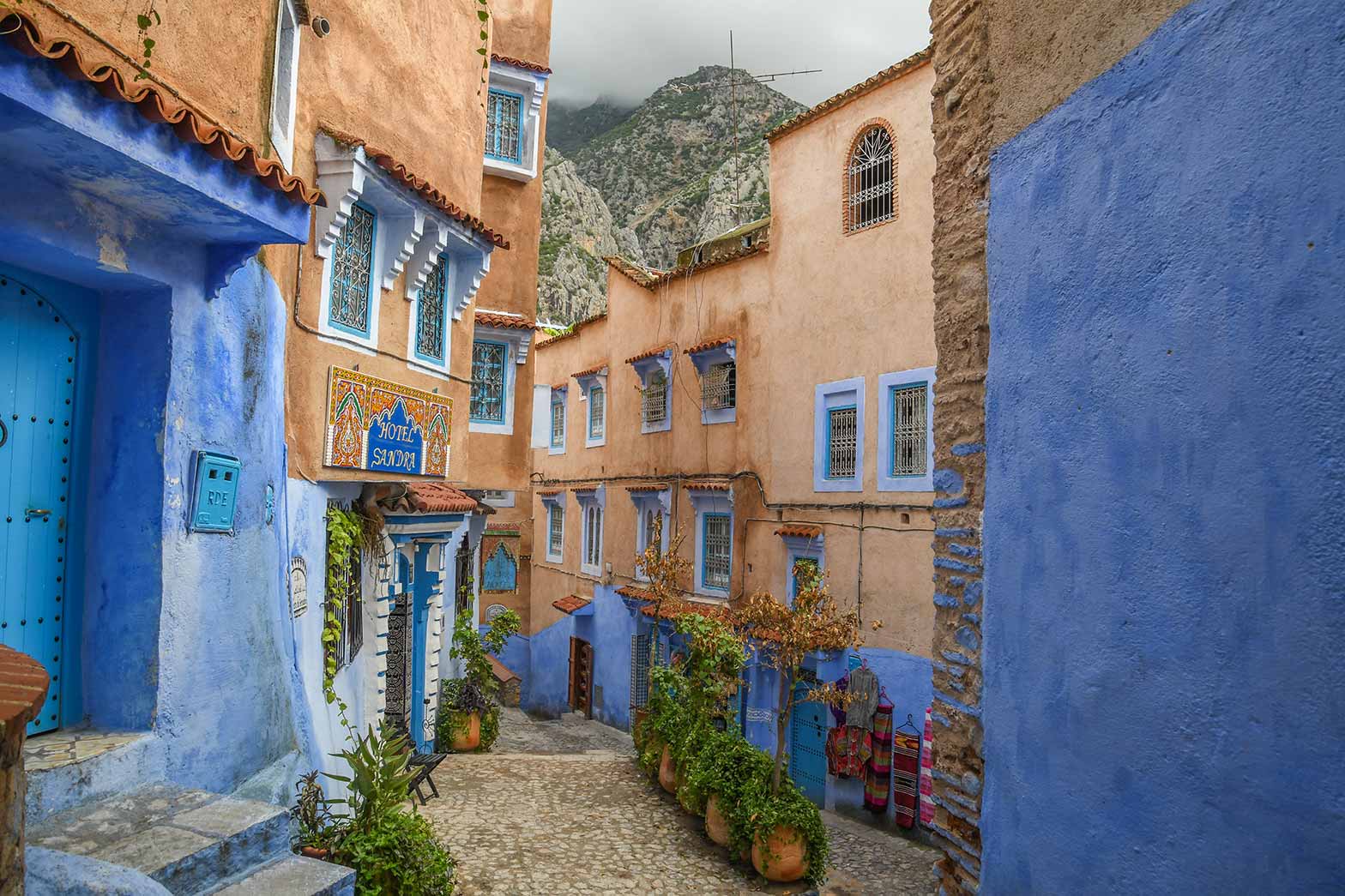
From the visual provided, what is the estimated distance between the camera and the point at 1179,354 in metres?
3.25

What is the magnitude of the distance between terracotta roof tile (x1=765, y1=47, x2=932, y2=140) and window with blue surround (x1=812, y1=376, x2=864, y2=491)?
516 cm

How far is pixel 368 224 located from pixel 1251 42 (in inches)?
338

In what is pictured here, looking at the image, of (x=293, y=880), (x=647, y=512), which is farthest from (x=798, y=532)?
(x=293, y=880)

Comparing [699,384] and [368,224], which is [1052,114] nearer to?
[368,224]

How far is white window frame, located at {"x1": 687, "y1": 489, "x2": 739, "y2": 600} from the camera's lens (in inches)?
Result: 709

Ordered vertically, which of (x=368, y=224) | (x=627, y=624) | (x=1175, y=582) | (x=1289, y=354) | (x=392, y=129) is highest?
(x=392, y=129)

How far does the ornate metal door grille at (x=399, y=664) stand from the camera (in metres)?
13.3

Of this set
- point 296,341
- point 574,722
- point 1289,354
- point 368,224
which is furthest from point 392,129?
point 574,722

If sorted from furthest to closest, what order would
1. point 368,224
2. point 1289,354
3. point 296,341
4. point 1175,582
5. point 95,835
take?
1. point 368,224
2. point 296,341
3. point 95,835
4. point 1175,582
5. point 1289,354

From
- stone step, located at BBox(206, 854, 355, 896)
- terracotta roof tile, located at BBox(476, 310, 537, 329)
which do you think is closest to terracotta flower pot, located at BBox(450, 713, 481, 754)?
terracotta roof tile, located at BBox(476, 310, 537, 329)

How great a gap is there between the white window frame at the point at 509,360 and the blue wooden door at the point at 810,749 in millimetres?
7437

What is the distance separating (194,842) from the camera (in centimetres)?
443

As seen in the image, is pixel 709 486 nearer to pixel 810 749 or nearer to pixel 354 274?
pixel 810 749

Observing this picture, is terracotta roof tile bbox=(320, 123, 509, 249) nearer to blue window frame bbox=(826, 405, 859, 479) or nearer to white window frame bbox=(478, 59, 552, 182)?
white window frame bbox=(478, 59, 552, 182)
